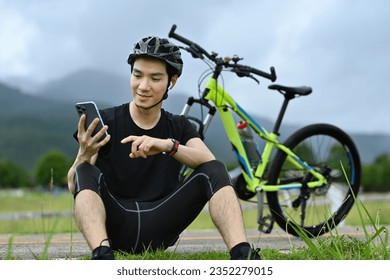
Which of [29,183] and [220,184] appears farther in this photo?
[29,183]

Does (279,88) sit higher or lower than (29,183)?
higher

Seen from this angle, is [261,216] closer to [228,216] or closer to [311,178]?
[311,178]

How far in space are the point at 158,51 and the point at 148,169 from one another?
26.7 inches

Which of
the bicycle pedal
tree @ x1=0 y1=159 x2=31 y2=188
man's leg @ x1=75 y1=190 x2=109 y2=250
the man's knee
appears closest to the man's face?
the man's knee

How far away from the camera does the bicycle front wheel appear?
5094 millimetres

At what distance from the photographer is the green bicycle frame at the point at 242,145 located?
4.88m

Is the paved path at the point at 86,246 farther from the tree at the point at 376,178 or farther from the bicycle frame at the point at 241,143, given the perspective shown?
the tree at the point at 376,178

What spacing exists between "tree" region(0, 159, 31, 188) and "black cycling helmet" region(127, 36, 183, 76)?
9906cm

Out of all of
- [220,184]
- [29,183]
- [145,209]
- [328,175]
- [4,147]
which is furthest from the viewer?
[4,147]

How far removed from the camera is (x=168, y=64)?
11.1 feet
